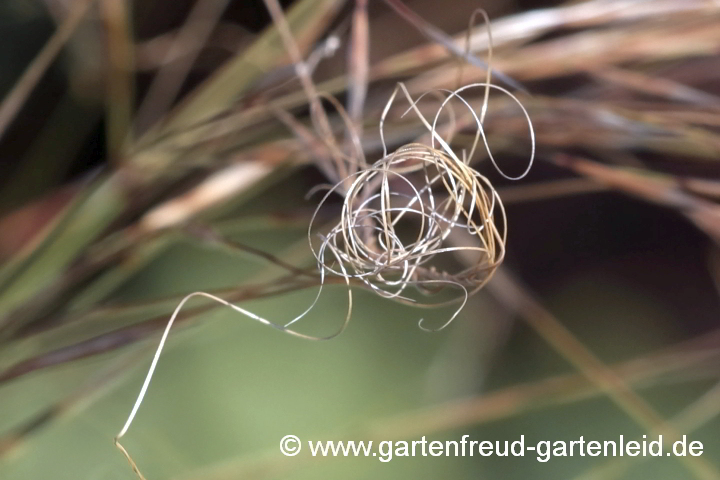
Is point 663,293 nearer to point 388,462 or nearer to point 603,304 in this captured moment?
point 603,304

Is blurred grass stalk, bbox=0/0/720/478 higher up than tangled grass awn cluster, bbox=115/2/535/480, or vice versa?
blurred grass stalk, bbox=0/0/720/478

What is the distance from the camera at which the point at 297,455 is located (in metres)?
0.32

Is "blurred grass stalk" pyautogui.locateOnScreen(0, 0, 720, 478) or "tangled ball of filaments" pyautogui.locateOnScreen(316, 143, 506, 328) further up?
"blurred grass stalk" pyautogui.locateOnScreen(0, 0, 720, 478)

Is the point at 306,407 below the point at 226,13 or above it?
below

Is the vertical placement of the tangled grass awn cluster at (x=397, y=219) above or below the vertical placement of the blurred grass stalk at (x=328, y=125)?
below

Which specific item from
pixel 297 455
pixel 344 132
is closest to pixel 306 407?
pixel 297 455

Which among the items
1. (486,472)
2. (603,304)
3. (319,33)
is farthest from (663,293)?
(319,33)

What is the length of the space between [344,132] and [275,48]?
51 mm

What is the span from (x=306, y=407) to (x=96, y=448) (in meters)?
0.10

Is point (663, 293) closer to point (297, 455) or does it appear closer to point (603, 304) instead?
point (603, 304)

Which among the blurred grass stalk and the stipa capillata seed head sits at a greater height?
the blurred grass stalk

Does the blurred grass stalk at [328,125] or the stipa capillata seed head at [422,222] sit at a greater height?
the blurred grass stalk at [328,125]

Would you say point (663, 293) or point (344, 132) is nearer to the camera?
point (344, 132)

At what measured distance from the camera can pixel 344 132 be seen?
24 centimetres
